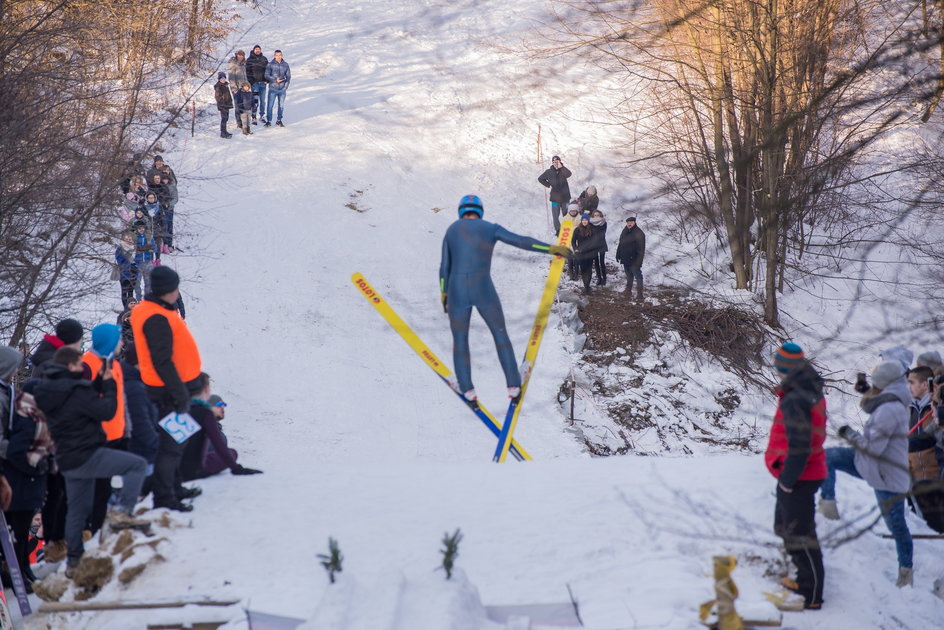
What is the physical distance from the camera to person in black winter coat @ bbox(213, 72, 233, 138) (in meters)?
18.6

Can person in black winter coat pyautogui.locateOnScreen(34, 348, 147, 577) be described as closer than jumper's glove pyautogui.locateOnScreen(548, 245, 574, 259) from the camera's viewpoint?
Yes

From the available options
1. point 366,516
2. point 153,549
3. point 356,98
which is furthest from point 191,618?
point 356,98

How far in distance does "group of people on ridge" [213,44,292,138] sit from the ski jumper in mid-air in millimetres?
11938

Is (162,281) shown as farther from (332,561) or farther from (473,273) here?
(473,273)

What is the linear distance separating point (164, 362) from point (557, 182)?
1237cm

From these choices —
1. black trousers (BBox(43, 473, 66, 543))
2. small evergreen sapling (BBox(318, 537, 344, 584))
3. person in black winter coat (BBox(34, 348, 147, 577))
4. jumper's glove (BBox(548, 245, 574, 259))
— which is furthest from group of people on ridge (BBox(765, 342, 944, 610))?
black trousers (BBox(43, 473, 66, 543))

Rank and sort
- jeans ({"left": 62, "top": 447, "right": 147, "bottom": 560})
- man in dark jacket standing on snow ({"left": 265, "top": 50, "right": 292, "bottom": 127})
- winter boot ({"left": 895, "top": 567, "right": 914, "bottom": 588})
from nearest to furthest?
jeans ({"left": 62, "top": 447, "right": 147, "bottom": 560})
winter boot ({"left": 895, "top": 567, "right": 914, "bottom": 588})
man in dark jacket standing on snow ({"left": 265, "top": 50, "right": 292, "bottom": 127})

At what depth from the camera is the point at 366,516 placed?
5805mm

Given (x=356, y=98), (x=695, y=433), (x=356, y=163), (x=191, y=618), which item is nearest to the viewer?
(x=191, y=618)

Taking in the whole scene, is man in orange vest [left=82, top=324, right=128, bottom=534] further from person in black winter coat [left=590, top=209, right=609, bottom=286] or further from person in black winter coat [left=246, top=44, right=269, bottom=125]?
person in black winter coat [left=246, top=44, right=269, bottom=125]

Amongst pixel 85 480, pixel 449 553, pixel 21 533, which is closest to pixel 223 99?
pixel 21 533

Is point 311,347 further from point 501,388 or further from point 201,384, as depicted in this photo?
point 201,384

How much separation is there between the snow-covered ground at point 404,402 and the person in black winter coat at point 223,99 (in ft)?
1.14

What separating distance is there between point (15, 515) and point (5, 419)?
0.66m
